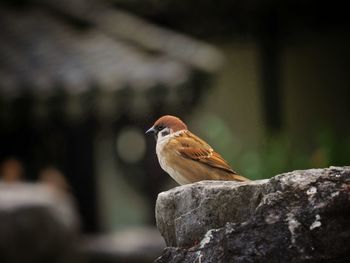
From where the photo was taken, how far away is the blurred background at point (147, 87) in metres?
11.0

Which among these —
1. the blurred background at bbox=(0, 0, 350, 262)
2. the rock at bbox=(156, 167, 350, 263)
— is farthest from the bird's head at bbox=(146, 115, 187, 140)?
the blurred background at bbox=(0, 0, 350, 262)

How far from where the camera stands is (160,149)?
5484 mm

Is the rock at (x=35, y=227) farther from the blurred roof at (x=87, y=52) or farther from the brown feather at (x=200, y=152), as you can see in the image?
the brown feather at (x=200, y=152)

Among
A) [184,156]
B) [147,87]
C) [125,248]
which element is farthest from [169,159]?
[147,87]

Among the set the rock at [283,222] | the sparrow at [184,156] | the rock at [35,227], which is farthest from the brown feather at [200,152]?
the rock at [35,227]

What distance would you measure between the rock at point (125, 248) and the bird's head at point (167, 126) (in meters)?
5.76

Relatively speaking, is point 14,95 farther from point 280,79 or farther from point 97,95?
point 280,79

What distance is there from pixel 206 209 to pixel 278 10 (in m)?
6.85

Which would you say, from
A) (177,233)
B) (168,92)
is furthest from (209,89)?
(177,233)

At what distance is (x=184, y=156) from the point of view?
17.6 feet

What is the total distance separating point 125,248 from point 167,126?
6.10 meters

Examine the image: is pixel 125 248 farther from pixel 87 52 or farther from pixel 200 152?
pixel 200 152

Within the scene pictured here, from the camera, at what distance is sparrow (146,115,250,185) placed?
525 centimetres

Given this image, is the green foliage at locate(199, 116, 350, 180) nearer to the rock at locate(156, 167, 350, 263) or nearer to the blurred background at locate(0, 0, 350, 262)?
the blurred background at locate(0, 0, 350, 262)
